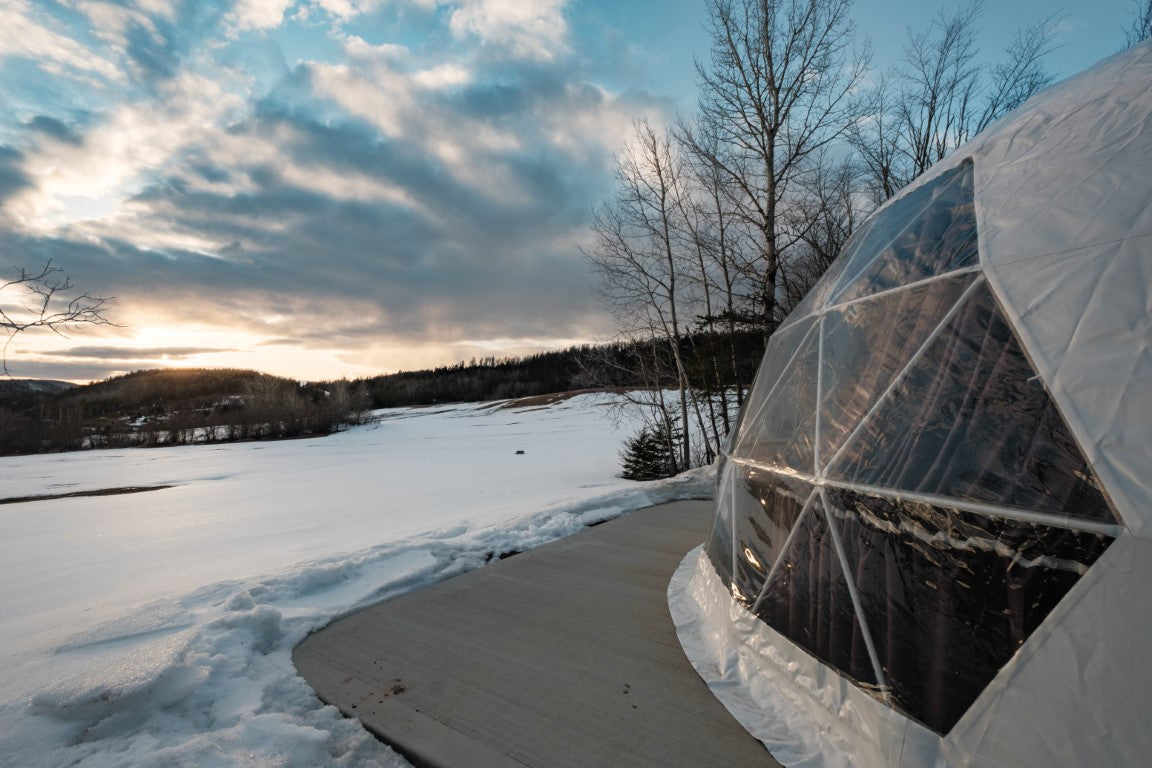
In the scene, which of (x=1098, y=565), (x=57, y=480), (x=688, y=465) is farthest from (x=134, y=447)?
(x=1098, y=565)

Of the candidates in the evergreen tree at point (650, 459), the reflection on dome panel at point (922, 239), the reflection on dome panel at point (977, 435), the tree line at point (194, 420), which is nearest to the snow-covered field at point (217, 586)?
the evergreen tree at point (650, 459)

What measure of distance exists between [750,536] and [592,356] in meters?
11.8

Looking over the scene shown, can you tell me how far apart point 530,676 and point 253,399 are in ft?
143

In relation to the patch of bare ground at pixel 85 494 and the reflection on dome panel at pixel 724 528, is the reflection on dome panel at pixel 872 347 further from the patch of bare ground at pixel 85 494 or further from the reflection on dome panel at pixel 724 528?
the patch of bare ground at pixel 85 494

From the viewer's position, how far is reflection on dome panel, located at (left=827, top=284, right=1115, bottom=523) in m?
1.65

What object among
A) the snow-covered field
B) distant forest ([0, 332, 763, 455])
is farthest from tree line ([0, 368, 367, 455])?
the snow-covered field

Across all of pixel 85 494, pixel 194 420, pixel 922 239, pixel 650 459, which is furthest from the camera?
pixel 194 420

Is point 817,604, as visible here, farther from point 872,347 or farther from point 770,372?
point 770,372

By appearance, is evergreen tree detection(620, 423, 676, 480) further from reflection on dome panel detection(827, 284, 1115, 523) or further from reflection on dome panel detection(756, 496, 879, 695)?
reflection on dome panel detection(827, 284, 1115, 523)

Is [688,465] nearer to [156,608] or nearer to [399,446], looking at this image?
[156,608]

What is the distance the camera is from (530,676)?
9.67 ft

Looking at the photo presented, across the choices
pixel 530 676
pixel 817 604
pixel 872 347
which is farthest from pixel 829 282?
pixel 530 676

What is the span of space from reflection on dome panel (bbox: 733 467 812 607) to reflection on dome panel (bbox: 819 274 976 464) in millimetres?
301

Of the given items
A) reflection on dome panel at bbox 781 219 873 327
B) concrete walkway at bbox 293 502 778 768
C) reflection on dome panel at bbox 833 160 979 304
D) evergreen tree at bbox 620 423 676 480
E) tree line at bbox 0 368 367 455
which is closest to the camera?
concrete walkway at bbox 293 502 778 768
